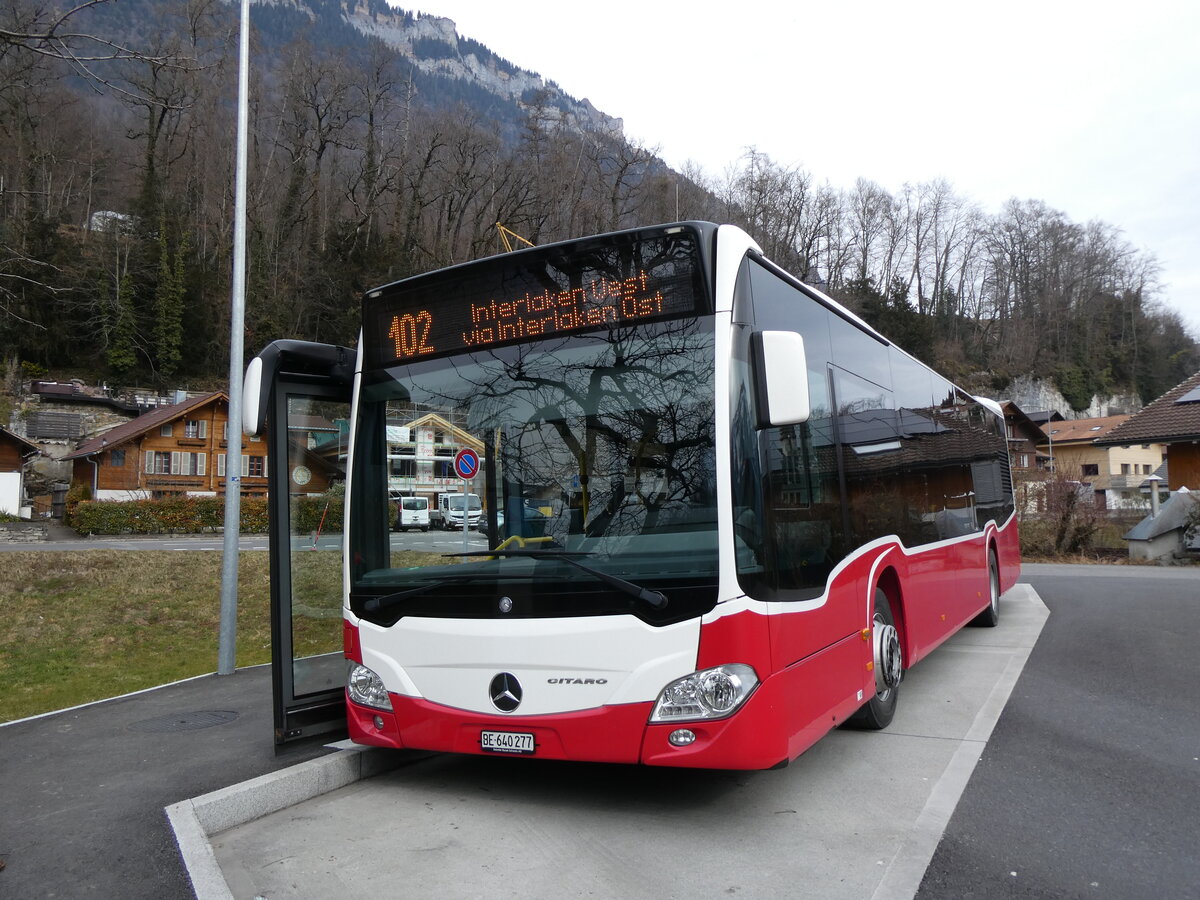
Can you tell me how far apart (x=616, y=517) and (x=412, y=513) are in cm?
132

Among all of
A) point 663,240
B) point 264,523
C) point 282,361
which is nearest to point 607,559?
point 663,240

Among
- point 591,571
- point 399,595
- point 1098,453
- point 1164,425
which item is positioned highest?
point 1098,453

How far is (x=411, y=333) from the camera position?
5531mm

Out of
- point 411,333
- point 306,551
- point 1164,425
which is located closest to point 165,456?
point 1164,425

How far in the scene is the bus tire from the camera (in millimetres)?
11344

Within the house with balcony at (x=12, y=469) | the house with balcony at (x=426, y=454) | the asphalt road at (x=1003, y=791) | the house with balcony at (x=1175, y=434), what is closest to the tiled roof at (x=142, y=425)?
the house with balcony at (x=12, y=469)

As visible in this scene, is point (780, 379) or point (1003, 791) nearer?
point (780, 379)

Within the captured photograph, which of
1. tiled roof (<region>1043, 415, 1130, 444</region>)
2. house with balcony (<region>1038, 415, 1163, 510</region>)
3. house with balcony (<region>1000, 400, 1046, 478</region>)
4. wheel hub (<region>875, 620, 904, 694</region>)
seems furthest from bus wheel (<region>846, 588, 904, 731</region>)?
tiled roof (<region>1043, 415, 1130, 444</region>)

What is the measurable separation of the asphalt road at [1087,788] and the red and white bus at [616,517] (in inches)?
36.9

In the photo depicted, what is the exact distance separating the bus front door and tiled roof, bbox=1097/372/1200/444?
89.0 feet

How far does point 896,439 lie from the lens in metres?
7.38

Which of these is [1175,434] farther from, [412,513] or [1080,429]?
[1080,429]

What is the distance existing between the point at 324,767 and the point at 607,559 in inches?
92.5

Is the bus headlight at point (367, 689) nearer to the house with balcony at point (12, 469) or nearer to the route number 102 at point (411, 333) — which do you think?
the route number 102 at point (411, 333)
